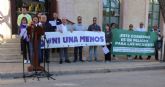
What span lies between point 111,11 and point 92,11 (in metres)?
1.67

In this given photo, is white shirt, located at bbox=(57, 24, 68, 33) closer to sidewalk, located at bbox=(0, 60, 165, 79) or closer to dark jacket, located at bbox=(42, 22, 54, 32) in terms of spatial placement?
dark jacket, located at bbox=(42, 22, 54, 32)

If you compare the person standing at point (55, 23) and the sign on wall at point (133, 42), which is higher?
the person standing at point (55, 23)

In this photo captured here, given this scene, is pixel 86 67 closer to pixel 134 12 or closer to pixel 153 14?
pixel 134 12

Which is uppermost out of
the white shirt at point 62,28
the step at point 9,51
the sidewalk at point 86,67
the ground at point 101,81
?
the white shirt at point 62,28

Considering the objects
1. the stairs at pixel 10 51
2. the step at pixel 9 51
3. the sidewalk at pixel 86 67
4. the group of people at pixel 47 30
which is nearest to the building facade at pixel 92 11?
the stairs at pixel 10 51

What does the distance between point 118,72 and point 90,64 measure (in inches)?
62.9

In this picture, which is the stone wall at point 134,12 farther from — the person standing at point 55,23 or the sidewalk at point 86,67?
the person standing at point 55,23

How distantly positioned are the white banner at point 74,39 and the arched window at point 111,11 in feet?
14.4

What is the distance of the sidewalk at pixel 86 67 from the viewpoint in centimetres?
1370

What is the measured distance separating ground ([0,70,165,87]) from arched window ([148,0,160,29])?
31.8 feet

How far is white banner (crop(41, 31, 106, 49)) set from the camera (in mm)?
16641

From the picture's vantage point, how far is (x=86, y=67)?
15.5 meters

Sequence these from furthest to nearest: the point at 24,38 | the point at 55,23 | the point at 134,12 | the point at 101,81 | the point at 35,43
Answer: the point at 134,12 → the point at 55,23 → the point at 24,38 → the point at 35,43 → the point at 101,81

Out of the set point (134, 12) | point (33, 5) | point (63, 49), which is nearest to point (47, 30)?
point (63, 49)
